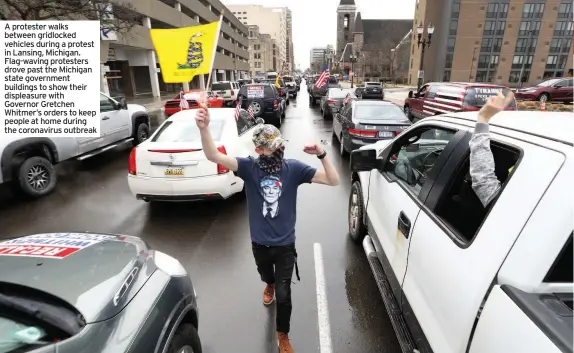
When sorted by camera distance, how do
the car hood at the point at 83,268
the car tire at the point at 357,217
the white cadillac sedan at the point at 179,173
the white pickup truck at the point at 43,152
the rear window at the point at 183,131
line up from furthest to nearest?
the white pickup truck at the point at 43,152 → the rear window at the point at 183,131 → the white cadillac sedan at the point at 179,173 → the car tire at the point at 357,217 → the car hood at the point at 83,268

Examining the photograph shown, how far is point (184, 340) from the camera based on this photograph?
201cm

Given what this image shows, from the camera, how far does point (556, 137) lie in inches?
62.2

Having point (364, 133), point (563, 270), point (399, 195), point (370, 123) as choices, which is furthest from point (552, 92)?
point (563, 270)

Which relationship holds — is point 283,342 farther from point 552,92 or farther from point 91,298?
point 552,92

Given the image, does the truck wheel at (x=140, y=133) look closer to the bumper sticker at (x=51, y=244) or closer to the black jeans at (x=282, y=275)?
the bumper sticker at (x=51, y=244)

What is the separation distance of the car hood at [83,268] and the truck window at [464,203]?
1864 mm

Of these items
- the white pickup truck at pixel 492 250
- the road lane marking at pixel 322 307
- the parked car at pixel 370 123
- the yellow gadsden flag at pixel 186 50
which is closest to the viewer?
the white pickup truck at pixel 492 250

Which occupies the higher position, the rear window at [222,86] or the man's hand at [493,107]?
the man's hand at [493,107]

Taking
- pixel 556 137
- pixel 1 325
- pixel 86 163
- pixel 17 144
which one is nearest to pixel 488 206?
pixel 556 137

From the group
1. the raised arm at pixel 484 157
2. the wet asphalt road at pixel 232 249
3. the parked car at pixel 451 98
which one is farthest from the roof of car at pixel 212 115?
the parked car at pixel 451 98

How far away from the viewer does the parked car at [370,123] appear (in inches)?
295

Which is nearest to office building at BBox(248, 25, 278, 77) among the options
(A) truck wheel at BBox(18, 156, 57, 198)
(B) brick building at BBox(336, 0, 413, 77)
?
(B) brick building at BBox(336, 0, 413, 77)

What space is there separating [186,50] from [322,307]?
3.27m

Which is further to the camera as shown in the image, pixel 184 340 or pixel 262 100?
pixel 262 100
